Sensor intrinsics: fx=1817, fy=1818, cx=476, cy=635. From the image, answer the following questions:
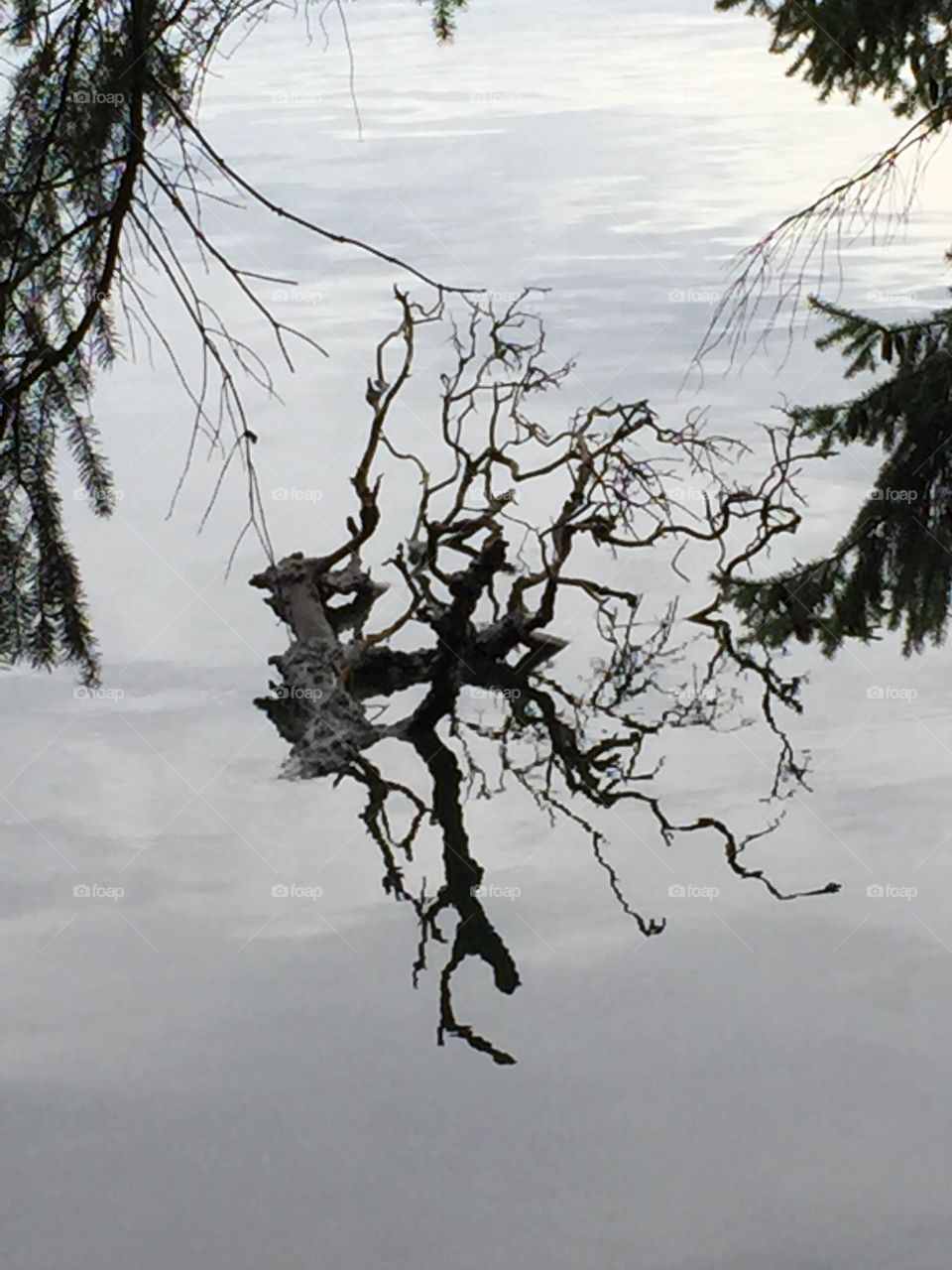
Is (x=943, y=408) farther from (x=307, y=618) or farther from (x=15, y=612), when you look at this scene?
(x=15, y=612)

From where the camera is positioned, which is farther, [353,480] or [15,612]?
[353,480]

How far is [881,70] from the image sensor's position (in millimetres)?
5070

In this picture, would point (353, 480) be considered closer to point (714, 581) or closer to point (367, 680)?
point (367, 680)

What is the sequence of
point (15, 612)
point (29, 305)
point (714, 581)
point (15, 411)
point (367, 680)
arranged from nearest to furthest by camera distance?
point (15, 411), point (29, 305), point (15, 612), point (367, 680), point (714, 581)

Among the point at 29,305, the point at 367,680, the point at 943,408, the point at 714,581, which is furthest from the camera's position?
the point at 714,581

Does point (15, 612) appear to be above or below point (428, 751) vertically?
above

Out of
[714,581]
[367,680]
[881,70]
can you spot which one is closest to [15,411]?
[367,680]

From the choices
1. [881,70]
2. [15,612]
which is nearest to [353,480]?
[881,70]

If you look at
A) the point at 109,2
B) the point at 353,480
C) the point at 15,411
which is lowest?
the point at 353,480

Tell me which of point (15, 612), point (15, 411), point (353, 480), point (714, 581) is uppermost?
point (15, 411)

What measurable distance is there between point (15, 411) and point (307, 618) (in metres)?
3.08

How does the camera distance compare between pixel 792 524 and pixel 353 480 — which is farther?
pixel 792 524

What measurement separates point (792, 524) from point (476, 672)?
1.37 metres

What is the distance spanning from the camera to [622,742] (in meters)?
4.99
